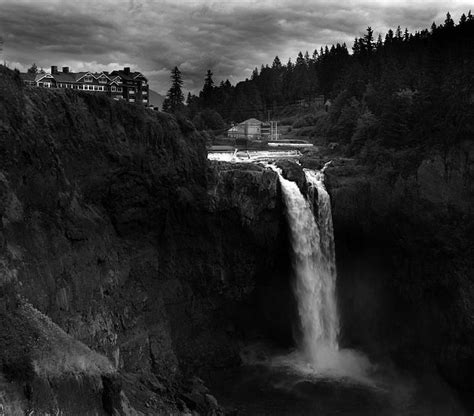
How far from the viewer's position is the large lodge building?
2350 inches

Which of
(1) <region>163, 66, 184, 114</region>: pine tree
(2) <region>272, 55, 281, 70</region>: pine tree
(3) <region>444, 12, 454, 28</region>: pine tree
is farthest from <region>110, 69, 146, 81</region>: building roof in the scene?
(2) <region>272, 55, 281, 70</region>: pine tree

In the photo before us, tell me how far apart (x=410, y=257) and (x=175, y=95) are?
5883 cm

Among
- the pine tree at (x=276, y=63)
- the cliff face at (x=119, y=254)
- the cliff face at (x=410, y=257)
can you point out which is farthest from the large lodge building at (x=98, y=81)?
the pine tree at (x=276, y=63)

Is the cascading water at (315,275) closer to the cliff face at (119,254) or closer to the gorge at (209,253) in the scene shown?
the gorge at (209,253)

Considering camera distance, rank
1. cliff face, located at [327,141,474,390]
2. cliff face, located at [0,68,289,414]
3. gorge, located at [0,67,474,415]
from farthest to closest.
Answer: cliff face, located at [327,141,474,390] < gorge, located at [0,67,474,415] < cliff face, located at [0,68,289,414]

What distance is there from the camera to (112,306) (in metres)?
36.0

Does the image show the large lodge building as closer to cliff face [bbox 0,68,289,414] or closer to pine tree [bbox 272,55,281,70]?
cliff face [bbox 0,68,289,414]

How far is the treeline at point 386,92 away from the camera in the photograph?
163 ft

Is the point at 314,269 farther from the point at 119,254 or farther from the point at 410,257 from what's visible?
the point at 119,254

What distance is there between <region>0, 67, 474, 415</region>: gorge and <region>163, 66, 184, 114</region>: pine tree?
143ft

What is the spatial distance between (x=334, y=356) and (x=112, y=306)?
19869 millimetres

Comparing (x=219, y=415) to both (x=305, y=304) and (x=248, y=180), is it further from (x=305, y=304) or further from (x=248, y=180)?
(x=248, y=180)

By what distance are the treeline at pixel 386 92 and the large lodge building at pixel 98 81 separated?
24.0 metres

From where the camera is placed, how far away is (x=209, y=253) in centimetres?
4409
